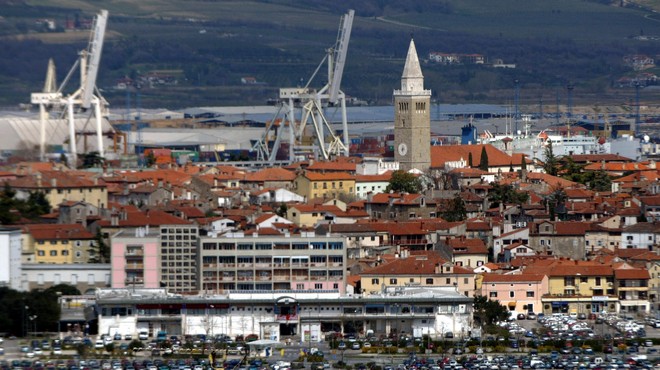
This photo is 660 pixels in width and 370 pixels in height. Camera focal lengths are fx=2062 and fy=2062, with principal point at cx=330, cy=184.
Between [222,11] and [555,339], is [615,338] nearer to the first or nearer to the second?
[555,339]

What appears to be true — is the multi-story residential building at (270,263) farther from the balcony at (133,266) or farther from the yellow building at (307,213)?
the yellow building at (307,213)

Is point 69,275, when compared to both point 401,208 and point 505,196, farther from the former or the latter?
point 505,196

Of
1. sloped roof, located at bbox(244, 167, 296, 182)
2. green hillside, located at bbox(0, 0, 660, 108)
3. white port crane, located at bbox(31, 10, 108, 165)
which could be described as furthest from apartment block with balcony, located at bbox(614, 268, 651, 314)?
green hillside, located at bbox(0, 0, 660, 108)

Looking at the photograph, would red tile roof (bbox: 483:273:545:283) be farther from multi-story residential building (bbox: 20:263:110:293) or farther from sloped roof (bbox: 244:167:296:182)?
sloped roof (bbox: 244:167:296:182)

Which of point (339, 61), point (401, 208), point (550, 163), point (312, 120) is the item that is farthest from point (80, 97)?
point (401, 208)

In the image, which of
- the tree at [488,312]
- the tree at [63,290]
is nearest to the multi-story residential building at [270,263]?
the tree at [63,290]
